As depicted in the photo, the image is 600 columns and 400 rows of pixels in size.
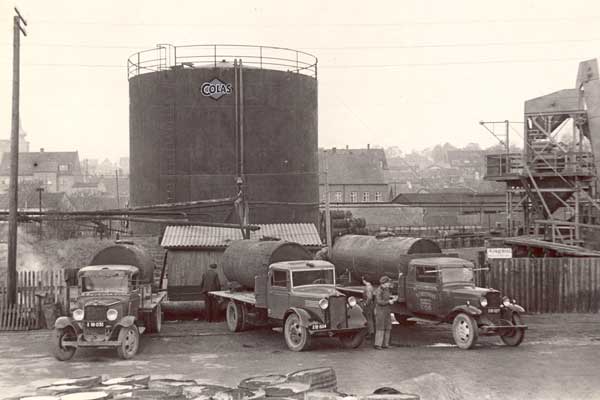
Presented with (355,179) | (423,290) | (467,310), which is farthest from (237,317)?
(355,179)

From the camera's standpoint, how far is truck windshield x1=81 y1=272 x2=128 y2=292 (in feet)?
56.6

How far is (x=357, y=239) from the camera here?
20.9 metres

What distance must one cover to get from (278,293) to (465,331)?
4468 millimetres

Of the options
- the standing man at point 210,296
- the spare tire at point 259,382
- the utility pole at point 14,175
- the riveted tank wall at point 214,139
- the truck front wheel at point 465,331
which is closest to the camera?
the spare tire at point 259,382

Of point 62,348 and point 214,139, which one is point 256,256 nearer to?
point 62,348

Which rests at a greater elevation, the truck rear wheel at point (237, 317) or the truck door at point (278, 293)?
the truck door at point (278, 293)

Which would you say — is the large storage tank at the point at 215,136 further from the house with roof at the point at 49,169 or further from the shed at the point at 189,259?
the house with roof at the point at 49,169

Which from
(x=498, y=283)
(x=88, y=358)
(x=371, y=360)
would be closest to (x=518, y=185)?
(x=498, y=283)

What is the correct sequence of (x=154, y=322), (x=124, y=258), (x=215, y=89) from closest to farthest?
(x=154, y=322), (x=124, y=258), (x=215, y=89)

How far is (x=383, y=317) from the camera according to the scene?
1714 cm

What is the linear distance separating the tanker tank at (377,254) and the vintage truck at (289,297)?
6.33ft

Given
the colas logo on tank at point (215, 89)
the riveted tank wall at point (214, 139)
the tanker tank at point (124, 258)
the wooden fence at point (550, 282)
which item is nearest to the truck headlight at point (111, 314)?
the tanker tank at point (124, 258)

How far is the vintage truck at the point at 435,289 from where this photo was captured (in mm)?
16828

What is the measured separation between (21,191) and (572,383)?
8035 cm
